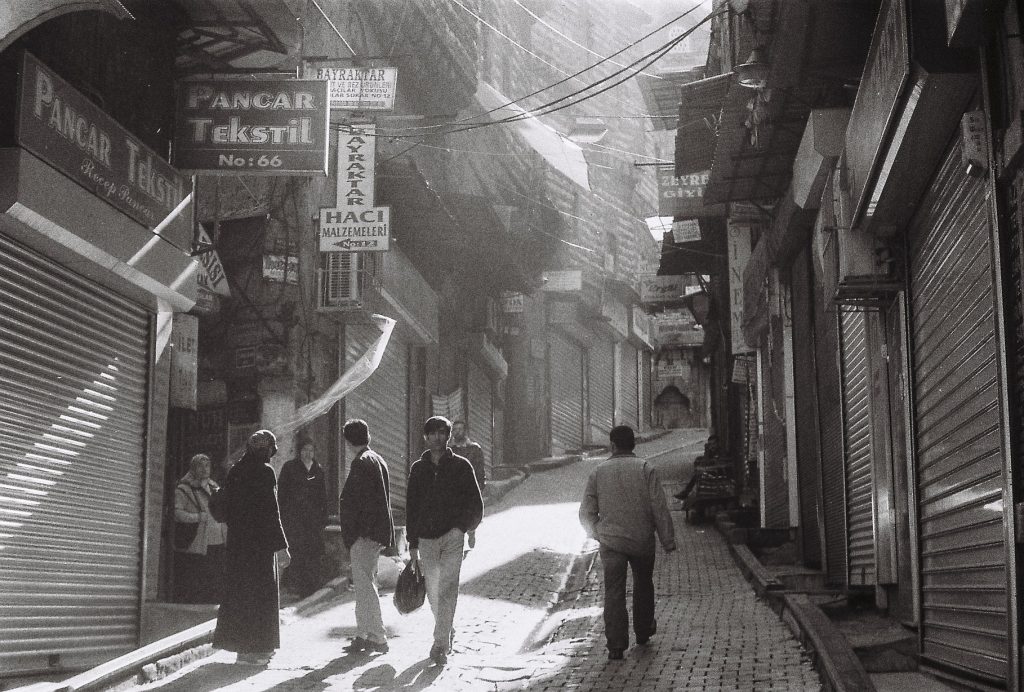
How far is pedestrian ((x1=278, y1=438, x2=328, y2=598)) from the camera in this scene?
544 inches

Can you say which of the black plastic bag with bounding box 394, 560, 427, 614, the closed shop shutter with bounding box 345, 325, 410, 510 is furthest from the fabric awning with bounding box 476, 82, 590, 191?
the black plastic bag with bounding box 394, 560, 427, 614

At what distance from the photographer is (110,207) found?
34.4 ft

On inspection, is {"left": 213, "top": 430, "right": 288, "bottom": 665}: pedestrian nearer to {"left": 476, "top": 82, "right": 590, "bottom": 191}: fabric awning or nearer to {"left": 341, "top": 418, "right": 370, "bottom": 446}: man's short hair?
{"left": 341, "top": 418, "right": 370, "bottom": 446}: man's short hair

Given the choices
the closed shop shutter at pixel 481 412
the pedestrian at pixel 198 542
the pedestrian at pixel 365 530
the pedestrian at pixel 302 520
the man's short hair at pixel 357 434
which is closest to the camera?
the pedestrian at pixel 365 530

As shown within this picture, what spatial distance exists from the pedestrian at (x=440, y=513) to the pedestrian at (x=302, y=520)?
4604 mm

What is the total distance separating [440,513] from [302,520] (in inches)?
194

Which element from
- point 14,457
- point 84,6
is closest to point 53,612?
point 14,457

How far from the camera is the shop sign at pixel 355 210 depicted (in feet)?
54.2

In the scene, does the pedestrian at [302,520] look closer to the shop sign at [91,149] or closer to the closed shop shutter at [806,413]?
the shop sign at [91,149]

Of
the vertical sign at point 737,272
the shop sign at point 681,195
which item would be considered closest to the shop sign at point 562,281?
the shop sign at point 681,195

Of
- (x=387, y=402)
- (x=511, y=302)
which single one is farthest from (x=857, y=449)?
(x=511, y=302)

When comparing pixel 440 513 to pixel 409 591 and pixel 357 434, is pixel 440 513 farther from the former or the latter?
pixel 357 434

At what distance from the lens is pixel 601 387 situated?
43.5 meters

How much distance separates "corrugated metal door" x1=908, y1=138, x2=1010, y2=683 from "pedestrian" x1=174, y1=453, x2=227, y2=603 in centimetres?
717
